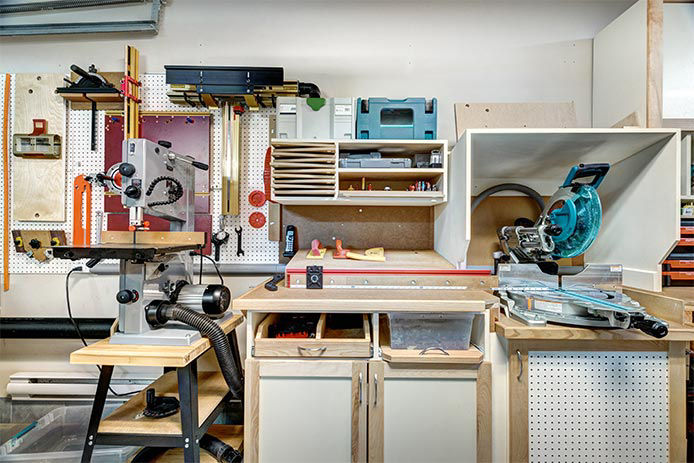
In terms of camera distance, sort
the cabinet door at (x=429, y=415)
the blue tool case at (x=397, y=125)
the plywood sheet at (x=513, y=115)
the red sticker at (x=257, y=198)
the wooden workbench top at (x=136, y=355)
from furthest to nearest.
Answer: the red sticker at (x=257, y=198) < the plywood sheet at (x=513, y=115) < the blue tool case at (x=397, y=125) < the cabinet door at (x=429, y=415) < the wooden workbench top at (x=136, y=355)

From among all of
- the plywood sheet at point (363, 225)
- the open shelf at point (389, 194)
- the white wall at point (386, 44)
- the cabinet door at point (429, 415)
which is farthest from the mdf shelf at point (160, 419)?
the white wall at point (386, 44)

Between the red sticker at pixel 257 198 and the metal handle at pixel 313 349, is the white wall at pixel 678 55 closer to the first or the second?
the metal handle at pixel 313 349

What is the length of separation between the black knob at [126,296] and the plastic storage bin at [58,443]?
0.93 meters

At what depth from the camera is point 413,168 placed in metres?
1.74

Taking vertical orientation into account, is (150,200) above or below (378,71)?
below

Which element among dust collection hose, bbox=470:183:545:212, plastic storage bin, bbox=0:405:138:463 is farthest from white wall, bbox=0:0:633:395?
dust collection hose, bbox=470:183:545:212

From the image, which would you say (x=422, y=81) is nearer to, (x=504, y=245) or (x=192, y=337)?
(x=504, y=245)

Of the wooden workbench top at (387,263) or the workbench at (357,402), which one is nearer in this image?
the workbench at (357,402)

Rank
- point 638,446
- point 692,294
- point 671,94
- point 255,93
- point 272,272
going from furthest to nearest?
point 272,272 < point 255,93 < point 671,94 < point 692,294 < point 638,446

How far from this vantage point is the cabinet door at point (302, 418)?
131 centimetres

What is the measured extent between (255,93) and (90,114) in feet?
3.77

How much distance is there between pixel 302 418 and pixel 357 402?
0.77 ft

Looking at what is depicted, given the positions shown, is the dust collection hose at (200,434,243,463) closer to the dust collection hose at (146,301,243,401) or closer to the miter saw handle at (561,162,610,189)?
the dust collection hose at (146,301,243,401)

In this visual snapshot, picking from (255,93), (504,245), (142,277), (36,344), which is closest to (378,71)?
(255,93)
